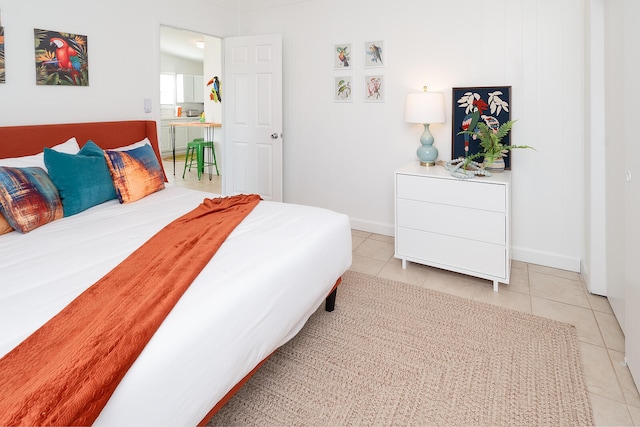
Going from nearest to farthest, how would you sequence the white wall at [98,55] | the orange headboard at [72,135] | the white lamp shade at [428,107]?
the orange headboard at [72,135] → the white wall at [98,55] → the white lamp shade at [428,107]

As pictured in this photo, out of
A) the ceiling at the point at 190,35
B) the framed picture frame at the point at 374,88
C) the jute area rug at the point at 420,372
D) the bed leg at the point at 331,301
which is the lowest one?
the jute area rug at the point at 420,372

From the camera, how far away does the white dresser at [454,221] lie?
266 centimetres

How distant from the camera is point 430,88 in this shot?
3.46 meters

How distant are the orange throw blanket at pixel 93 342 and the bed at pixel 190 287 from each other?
4cm

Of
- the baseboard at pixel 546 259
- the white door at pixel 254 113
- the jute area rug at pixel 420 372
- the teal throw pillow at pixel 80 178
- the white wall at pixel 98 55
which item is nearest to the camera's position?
the jute area rug at pixel 420 372

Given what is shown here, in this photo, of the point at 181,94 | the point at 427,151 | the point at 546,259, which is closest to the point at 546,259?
the point at 546,259

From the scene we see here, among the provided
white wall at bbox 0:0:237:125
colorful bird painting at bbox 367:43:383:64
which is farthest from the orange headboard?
colorful bird painting at bbox 367:43:383:64

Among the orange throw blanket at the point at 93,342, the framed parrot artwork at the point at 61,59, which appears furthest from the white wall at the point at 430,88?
the orange throw blanket at the point at 93,342

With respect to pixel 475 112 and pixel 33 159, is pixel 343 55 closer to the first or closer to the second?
pixel 475 112

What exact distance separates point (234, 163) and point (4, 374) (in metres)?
3.82

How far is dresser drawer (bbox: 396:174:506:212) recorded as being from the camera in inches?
104

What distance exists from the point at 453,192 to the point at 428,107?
0.80m

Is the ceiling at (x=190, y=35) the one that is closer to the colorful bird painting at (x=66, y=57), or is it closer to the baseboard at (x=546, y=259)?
the colorful bird painting at (x=66, y=57)

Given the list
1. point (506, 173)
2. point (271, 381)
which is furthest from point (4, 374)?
point (506, 173)
